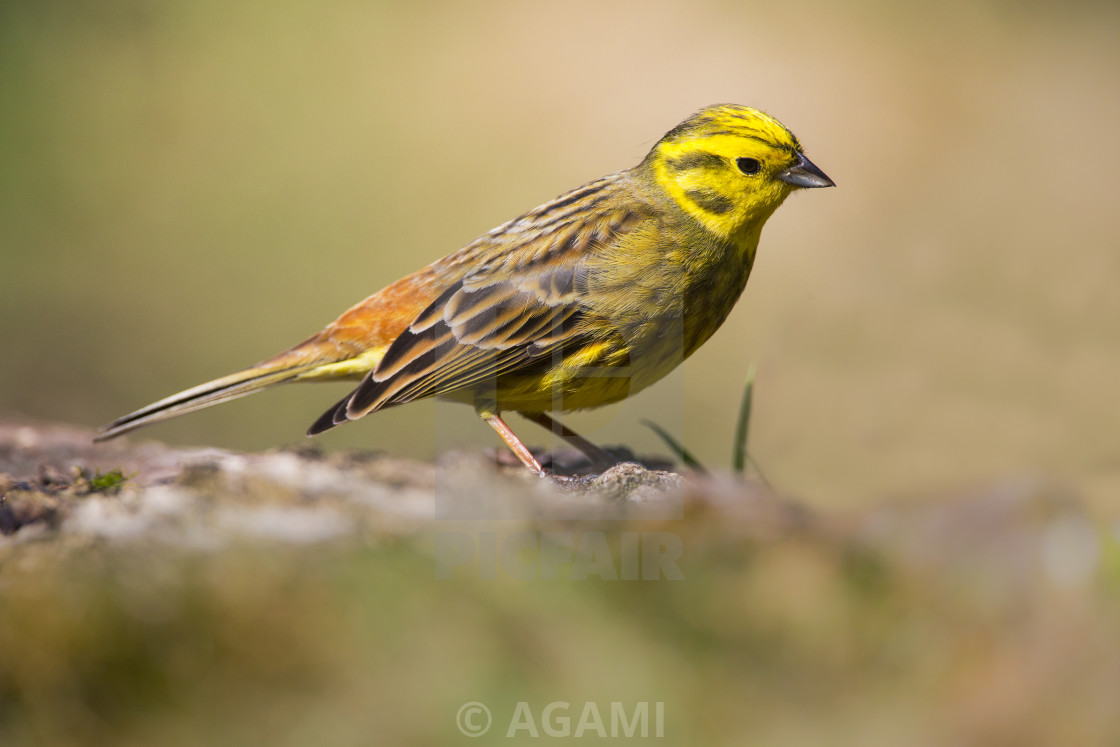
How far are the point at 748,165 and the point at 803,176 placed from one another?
0.24 m

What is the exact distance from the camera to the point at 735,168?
14.8 ft

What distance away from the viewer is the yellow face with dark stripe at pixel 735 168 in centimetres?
446

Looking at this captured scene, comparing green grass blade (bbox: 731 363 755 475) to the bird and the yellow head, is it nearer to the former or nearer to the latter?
the bird

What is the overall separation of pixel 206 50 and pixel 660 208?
29.9 ft

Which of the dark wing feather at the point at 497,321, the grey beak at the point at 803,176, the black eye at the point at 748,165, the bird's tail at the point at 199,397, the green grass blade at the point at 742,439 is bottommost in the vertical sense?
the green grass blade at the point at 742,439

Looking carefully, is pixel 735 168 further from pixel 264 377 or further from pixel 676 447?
pixel 264 377

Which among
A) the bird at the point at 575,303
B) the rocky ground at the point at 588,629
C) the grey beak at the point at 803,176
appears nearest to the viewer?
the rocky ground at the point at 588,629

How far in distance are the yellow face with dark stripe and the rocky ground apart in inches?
82.0

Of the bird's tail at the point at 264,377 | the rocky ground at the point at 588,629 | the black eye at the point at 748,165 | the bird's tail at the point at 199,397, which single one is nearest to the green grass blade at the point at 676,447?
the black eye at the point at 748,165

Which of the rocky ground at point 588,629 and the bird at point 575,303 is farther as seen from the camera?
the bird at point 575,303

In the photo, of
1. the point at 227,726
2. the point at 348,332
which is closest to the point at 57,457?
the point at 348,332

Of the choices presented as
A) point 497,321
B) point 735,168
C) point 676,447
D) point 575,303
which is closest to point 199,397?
point 497,321

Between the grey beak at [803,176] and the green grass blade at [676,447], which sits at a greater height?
the grey beak at [803,176]

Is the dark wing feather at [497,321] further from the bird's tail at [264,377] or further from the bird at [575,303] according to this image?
the bird's tail at [264,377]
